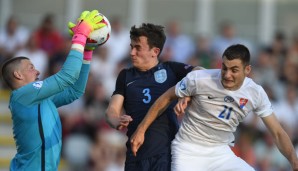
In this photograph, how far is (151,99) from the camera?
8.58 m

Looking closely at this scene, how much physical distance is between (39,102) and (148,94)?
4.09ft

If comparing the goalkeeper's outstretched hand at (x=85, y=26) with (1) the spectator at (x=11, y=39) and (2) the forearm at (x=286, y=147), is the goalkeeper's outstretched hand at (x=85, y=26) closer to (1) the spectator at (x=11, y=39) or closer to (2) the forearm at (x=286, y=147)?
(2) the forearm at (x=286, y=147)

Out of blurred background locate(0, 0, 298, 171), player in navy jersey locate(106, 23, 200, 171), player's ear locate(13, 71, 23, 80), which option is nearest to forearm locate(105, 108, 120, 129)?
player in navy jersey locate(106, 23, 200, 171)

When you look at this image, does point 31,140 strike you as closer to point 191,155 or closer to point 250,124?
Result: point 191,155

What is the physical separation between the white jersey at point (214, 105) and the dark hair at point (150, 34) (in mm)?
739

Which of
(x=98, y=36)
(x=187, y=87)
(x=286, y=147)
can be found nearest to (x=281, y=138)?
(x=286, y=147)

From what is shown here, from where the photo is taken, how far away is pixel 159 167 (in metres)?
8.37

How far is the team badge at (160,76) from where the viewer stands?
28.4 feet

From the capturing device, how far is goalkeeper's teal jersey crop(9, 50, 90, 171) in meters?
7.86

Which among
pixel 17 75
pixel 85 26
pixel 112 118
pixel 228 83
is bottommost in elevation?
pixel 112 118

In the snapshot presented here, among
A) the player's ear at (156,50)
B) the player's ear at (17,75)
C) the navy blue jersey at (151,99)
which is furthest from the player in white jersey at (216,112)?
the player's ear at (17,75)

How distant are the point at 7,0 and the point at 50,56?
313 centimetres

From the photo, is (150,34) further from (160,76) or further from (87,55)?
(87,55)

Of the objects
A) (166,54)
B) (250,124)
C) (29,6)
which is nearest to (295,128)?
(250,124)
